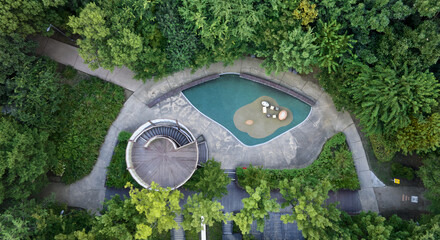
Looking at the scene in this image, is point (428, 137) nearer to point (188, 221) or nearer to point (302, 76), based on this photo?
point (302, 76)

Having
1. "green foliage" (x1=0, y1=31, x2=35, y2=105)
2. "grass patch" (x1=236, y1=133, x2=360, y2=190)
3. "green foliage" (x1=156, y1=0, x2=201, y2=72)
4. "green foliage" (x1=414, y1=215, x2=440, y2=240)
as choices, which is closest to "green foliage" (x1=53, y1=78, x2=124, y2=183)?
"green foliage" (x1=0, y1=31, x2=35, y2=105)

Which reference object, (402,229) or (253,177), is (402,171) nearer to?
(402,229)

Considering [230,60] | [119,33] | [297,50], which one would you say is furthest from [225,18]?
[119,33]

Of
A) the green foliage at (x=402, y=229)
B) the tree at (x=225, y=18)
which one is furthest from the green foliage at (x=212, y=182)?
the green foliage at (x=402, y=229)

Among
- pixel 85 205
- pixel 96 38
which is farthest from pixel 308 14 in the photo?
pixel 85 205

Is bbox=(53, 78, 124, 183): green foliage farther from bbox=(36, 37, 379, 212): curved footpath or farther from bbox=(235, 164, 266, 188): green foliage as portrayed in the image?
bbox=(235, 164, 266, 188): green foliage

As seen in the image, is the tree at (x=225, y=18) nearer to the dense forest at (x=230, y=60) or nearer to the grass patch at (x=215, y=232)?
the dense forest at (x=230, y=60)
